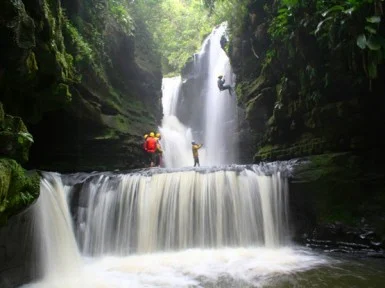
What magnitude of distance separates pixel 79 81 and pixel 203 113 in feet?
35.6

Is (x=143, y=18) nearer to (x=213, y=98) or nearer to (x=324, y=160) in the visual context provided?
(x=213, y=98)

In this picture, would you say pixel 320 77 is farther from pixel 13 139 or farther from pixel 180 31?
pixel 180 31

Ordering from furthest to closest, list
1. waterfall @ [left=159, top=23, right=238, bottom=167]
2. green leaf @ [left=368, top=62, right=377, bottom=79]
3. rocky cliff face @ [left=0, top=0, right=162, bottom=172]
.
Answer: waterfall @ [left=159, top=23, right=238, bottom=167] → green leaf @ [left=368, top=62, right=377, bottom=79] → rocky cliff face @ [left=0, top=0, right=162, bottom=172]

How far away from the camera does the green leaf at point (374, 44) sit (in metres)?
6.65

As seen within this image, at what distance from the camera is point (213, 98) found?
20.0 meters

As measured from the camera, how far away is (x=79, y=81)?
35.0 feet

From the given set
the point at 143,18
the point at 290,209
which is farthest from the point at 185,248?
the point at 143,18

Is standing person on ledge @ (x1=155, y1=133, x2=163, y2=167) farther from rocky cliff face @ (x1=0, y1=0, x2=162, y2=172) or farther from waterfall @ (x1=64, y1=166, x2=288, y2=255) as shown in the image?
waterfall @ (x1=64, y1=166, x2=288, y2=255)

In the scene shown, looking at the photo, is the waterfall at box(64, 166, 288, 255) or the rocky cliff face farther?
the waterfall at box(64, 166, 288, 255)

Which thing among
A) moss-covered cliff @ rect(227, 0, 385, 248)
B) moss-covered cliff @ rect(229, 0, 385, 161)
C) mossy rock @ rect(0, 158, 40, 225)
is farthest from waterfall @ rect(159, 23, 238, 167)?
mossy rock @ rect(0, 158, 40, 225)

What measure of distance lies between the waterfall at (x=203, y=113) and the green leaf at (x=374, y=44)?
33.2 ft

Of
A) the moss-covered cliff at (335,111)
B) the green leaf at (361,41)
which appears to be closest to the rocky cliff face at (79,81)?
the moss-covered cliff at (335,111)

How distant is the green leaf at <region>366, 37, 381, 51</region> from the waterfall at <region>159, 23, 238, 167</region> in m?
10.1

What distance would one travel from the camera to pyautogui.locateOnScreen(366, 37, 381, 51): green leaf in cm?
665
